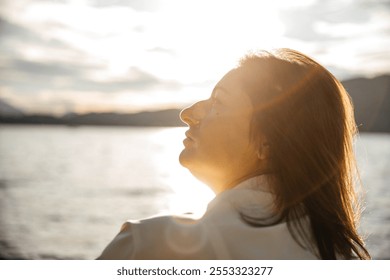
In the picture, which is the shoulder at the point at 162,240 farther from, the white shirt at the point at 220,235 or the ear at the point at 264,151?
the ear at the point at 264,151

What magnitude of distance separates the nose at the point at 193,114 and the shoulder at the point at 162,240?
1.52ft

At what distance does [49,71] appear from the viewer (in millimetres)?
68000

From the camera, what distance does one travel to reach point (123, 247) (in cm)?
129

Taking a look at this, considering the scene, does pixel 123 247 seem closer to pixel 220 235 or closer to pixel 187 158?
pixel 220 235

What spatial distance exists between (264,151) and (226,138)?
0.13 meters

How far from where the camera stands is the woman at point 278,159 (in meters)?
1.40

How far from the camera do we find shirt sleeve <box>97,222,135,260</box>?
4.16ft

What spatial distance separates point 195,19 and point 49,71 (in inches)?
2462

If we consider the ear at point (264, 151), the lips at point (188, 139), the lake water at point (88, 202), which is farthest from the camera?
the lake water at point (88, 202)

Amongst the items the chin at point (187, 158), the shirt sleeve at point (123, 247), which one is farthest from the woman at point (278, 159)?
the shirt sleeve at point (123, 247)

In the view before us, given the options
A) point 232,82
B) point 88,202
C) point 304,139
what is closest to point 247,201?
point 304,139

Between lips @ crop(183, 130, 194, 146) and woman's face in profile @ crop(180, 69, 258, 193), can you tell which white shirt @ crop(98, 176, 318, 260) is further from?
lips @ crop(183, 130, 194, 146)

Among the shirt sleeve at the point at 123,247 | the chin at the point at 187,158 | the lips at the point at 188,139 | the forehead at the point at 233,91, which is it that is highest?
the forehead at the point at 233,91
